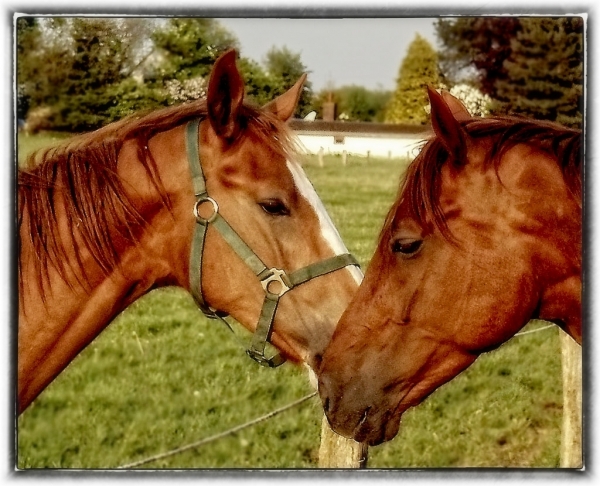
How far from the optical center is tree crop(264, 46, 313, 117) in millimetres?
2178

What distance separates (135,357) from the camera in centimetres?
367

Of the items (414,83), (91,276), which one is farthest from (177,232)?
(414,83)

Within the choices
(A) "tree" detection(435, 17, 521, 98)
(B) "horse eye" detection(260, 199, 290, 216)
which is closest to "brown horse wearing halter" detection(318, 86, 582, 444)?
(B) "horse eye" detection(260, 199, 290, 216)

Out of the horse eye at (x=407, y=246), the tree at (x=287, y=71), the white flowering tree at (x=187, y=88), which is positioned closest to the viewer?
the horse eye at (x=407, y=246)

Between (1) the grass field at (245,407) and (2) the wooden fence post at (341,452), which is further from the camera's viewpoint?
(1) the grass field at (245,407)

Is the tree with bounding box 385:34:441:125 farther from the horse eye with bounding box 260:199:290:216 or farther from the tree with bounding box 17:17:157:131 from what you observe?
the tree with bounding box 17:17:157:131

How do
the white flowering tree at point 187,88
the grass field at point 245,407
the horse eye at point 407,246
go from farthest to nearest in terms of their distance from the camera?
1. the grass field at point 245,407
2. the white flowering tree at point 187,88
3. the horse eye at point 407,246

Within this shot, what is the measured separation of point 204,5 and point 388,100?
0.75 m

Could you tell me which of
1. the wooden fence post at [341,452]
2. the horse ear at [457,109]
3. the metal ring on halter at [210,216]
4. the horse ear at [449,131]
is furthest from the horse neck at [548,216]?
the wooden fence post at [341,452]

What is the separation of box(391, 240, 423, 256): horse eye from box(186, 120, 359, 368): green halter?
0.23m

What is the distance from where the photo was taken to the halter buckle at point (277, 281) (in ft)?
5.65

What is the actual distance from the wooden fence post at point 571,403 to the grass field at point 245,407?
0.36 m

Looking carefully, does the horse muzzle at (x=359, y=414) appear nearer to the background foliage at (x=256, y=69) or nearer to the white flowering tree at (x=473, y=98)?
the background foliage at (x=256, y=69)

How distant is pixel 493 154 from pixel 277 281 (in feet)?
2.14
